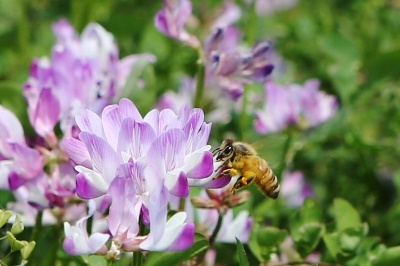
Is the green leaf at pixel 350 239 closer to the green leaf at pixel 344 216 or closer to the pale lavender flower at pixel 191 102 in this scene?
the green leaf at pixel 344 216

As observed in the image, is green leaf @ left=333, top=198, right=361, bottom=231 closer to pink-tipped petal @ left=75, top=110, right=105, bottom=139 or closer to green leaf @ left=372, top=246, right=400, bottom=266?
green leaf @ left=372, top=246, right=400, bottom=266

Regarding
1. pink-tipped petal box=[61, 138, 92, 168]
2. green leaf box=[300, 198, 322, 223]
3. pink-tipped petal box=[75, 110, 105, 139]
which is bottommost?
green leaf box=[300, 198, 322, 223]

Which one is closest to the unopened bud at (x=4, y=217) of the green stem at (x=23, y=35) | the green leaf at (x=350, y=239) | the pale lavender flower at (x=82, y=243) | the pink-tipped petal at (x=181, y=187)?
the pale lavender flower at (x=82, y=243)

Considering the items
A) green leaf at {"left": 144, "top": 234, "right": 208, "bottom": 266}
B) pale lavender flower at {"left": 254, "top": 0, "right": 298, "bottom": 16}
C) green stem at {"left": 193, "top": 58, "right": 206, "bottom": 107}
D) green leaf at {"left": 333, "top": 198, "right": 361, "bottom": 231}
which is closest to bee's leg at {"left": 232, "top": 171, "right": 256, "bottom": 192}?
green leaf at {"left": 144, "top": 234, "right": 208, "bottom": 266}

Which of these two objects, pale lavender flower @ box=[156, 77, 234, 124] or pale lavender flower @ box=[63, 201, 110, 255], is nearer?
pale lavender flower @ box=[63, 201, 110, 255]

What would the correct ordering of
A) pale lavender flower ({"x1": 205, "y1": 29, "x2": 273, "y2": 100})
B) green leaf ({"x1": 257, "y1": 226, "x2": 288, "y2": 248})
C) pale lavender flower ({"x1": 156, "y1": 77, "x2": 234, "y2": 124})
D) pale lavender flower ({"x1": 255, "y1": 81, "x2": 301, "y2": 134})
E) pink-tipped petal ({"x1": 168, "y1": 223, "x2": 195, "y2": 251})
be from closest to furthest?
1. pink-tipped petal ({"x1": 168, "y1": 223, "x2": 195, "y2": 251})
2. green leaf ({"x1": 257, "y1": 226, "x2": 288, "y2": 248})
3. pale lavender flower ({"x1": 205, "y1": 29, "x2": 273, "y2": 100})
4. pale lavender flower ({"x1": 156, "y1": 77, "x2": 234, "y2": 124})
5. pale lavender flower ({"x1": 255, "y1": 81, "x2": 301, "y2": 134})

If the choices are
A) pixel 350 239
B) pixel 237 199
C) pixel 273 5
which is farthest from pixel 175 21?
pixel 273 5

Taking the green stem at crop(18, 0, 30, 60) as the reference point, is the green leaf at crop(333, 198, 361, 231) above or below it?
above

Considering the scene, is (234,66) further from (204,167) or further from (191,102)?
(204,167)
